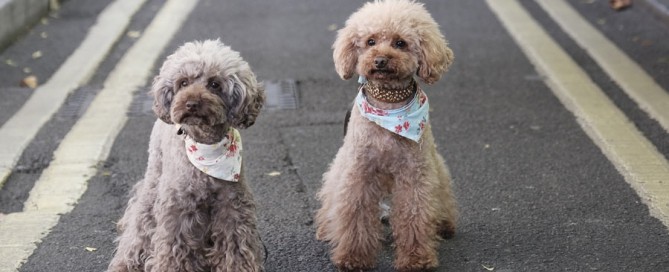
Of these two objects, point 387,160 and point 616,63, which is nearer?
point 387,160

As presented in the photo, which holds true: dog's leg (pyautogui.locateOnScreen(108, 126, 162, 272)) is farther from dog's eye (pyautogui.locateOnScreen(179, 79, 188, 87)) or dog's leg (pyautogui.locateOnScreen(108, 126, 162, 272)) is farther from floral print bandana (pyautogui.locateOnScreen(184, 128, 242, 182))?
dog's eye (pyautogui.locateOnScreen(179, 79, 188, 87))

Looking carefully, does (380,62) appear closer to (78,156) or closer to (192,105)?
(192,105)

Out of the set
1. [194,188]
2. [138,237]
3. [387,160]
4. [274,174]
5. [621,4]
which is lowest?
[621,4]

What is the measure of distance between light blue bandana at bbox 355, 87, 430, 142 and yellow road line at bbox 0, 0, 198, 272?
1.74m

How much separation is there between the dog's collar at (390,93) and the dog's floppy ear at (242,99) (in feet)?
2.59

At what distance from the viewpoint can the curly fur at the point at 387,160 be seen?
193 inches

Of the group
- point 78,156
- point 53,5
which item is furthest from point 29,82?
point 53,5

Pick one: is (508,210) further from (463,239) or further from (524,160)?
(524,160)

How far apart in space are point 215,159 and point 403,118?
939 mm

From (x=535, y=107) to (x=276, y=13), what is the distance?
414 cm

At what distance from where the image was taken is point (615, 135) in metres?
7.08

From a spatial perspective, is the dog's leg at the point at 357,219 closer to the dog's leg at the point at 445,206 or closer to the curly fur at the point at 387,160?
the curly fur at the point at 387,160

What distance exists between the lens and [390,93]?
16.8 feet

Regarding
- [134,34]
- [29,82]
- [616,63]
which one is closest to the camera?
[29,82]
